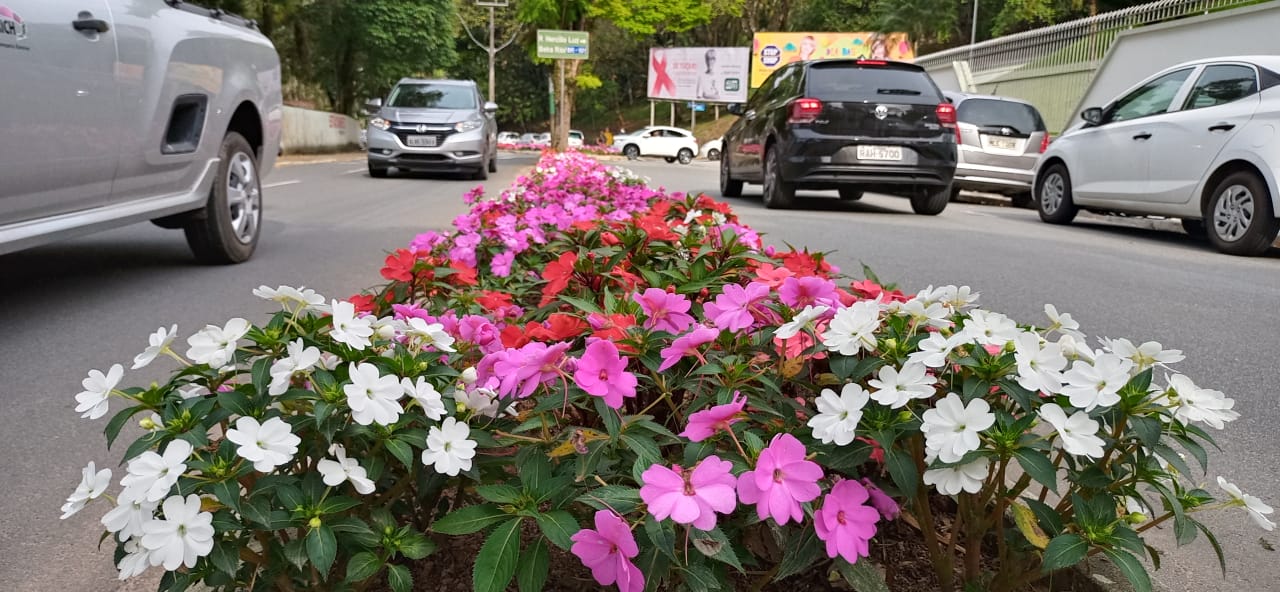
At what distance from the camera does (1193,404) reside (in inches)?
49.1

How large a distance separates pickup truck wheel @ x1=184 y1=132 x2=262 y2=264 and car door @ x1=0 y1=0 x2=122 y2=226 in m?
1.14

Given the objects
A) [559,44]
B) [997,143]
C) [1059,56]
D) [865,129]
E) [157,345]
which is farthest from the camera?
[559,44]

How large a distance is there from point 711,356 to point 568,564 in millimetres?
430

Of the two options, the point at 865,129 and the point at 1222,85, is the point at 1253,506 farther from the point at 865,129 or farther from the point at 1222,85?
the point at 865,129

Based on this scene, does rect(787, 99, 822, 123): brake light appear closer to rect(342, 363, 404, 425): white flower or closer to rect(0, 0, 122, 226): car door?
rect(0, 0, 122, 226): car door

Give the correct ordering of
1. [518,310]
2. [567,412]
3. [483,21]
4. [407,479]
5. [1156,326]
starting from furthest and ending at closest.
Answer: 1. [483,21]
2. [1156,326]
3. [518,310]
4. [567,412]
5. [407,479]

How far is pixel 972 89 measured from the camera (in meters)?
24.7

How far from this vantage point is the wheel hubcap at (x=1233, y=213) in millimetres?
6836

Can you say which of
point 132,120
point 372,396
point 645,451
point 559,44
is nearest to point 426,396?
point 372,396

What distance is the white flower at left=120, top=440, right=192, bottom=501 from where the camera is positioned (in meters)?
1.11

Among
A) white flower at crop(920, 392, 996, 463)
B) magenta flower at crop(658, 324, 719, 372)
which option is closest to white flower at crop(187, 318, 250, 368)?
magenta flower at crop(658, 324, 719, 372)

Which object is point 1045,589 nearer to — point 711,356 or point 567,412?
point 711,356

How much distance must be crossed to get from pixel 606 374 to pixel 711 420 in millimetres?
164


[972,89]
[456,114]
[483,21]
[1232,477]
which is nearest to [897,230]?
[1232,477]
